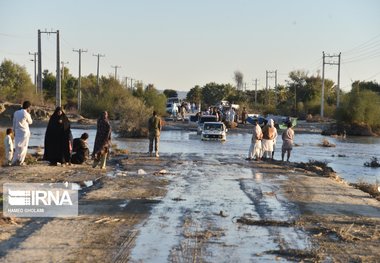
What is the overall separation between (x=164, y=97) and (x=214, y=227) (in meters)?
75.5

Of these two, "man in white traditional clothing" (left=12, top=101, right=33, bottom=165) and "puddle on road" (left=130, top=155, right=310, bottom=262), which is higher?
"man in white traditional clothing" (left=12, top=101, right=33, bottom=165)

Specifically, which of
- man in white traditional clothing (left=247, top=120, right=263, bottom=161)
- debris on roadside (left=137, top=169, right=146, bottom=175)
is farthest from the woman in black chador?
man in white traditional clothing (left=247, top=120, right=263, bottom=161)

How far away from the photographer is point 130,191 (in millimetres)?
14641

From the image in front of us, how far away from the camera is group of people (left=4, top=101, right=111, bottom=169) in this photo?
18.2m

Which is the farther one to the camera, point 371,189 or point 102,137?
point 102,137

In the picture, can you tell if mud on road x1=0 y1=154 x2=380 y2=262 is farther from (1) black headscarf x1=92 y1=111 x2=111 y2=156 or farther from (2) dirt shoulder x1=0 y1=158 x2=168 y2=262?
(1) black headscarf x1=92 y1=111 x2=111 y2=156

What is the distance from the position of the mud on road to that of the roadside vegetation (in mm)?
30572

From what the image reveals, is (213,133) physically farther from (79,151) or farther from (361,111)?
(361,111)

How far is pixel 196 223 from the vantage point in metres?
10.9

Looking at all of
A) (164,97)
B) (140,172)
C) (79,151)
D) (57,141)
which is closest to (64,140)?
(57,141)

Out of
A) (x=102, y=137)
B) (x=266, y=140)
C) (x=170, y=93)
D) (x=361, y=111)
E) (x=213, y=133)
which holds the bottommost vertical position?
(x=213, y=133)

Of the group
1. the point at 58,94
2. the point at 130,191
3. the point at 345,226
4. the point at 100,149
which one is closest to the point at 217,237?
the point at 345,226

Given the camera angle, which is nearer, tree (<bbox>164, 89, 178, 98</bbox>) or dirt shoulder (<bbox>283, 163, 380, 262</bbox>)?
dirt shoulder (<bbox>283, 163, 380, 262</bbox>)

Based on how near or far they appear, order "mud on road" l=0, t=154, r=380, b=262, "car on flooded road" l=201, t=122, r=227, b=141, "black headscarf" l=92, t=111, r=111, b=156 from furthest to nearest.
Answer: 1. "car on flooded road" l=201, t=122, r=227, b=141
2. "black headscarf" l=92, t=111, r=111, b=156
3. "mud on road" l=0, t=154, r=380, b=262
